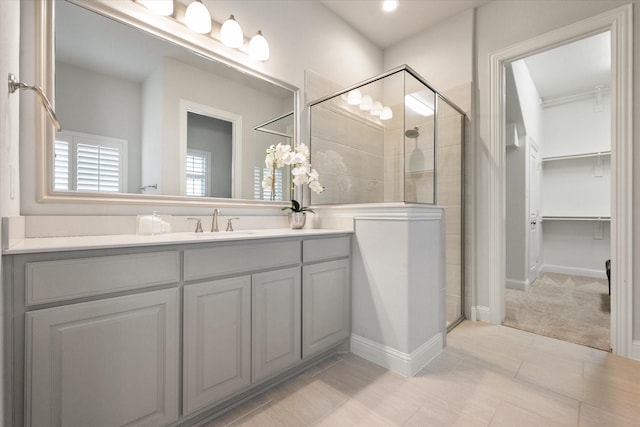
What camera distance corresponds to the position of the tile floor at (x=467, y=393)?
4.41 feet

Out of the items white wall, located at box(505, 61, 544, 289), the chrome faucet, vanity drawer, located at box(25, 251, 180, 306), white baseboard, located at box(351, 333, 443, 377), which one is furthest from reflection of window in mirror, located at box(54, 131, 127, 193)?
white wall, located at box(505, 61, 544, 289)

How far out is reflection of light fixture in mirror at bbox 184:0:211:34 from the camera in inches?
65.2

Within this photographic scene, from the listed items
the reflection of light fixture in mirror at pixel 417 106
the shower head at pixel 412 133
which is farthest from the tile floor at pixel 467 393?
the reflection of light fixture in mirror at pixel 417 106

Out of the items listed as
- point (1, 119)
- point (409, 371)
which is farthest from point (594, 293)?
point (1, 119)

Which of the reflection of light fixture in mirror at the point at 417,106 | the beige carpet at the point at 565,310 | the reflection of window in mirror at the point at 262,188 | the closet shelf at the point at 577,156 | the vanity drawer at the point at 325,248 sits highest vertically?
the closet shelf at the point at 577,156

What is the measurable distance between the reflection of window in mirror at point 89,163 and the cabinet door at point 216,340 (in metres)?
0.74

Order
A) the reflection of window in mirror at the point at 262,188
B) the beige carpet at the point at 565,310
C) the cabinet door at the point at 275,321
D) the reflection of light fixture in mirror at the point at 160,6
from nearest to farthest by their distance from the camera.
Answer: the cabinet door at the point at 275,321, the reflection of light fixture in mirror at the point at 160,6, the reflection of window in mirror at the point at 262,188, the beige carpet at the point at 565,310

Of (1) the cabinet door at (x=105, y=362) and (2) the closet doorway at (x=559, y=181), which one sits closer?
(1) the cabinet door at (x=105, y=362)

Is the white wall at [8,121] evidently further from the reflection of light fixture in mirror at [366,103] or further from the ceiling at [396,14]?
the ceiling at [396,14]

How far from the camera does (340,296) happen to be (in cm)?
190

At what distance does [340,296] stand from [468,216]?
4.94ft

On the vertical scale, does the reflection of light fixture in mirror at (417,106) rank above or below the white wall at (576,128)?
below

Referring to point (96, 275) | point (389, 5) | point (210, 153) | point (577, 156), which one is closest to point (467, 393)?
point (96, 275)

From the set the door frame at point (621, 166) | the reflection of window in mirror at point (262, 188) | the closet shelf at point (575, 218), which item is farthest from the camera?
the closet shelf at point (575, 218)
